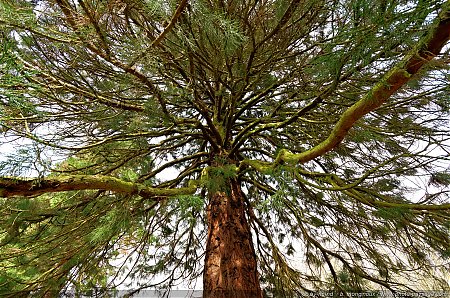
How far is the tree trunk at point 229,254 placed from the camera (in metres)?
2.39

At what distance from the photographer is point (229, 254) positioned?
258 cm

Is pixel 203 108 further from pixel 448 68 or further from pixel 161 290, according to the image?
pixel 161 290

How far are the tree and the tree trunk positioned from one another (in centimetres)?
1

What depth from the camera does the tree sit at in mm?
1379

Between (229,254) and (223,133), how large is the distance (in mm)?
1343

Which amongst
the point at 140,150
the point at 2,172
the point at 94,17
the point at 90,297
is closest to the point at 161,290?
the point at 90,297

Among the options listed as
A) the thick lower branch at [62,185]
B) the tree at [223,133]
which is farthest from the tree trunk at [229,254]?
the thick lower branch at [62,185]

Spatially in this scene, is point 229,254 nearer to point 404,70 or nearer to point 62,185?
point 62,185

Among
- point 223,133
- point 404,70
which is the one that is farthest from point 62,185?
point 223,133

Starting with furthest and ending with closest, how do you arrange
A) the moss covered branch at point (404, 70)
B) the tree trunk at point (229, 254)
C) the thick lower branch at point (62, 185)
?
the tree trunk at point (229, 254), the thick lower branch at point (62, 185), the moss covered branch at point (404, 70)

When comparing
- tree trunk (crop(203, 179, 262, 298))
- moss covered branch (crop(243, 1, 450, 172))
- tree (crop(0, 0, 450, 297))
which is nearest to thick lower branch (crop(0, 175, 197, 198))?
tree (crop(0, 0, 450, 297))

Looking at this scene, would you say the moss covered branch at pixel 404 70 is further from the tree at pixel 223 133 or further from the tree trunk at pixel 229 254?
the tree trunk at pixel 229 254

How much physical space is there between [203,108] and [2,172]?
1.61 meters

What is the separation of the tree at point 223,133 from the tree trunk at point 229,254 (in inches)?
0.5
